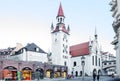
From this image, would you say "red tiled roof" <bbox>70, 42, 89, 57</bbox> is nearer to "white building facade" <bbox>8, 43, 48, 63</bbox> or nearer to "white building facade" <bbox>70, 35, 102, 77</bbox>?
"white building facade" <bbox>70, 35, 102, 77</bbox>

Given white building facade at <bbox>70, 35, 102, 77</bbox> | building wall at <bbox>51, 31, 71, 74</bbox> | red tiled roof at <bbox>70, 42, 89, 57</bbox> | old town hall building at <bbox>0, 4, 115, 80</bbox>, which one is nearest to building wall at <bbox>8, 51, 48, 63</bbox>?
old town hall building at <bbox>0, 4, 115, 80</bbox>

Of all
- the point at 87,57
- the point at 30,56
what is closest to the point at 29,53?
the point at 30,56

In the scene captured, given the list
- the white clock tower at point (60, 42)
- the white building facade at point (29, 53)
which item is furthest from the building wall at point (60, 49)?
the white building facade at point (29, 53)

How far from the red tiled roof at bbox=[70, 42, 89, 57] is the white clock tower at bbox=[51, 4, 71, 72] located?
303 inches

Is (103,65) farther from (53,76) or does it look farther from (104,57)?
(53,76)

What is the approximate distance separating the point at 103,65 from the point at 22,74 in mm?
58937

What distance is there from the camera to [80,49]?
398ft

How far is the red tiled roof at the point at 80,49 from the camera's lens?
119m

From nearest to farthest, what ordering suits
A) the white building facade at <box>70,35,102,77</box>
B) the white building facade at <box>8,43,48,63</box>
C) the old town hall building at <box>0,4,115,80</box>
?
the old town hall building at <box>0,4,115,80</box> → the white building facade at <box>8,43,48,63</box> → the white building facade at <box>70,35,102,77</box>

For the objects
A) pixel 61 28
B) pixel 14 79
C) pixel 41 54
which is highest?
pixel 61 28

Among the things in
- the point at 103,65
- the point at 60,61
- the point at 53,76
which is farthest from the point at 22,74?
the point at 103,65

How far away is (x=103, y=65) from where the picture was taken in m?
127

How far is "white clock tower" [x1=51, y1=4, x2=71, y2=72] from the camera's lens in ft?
357

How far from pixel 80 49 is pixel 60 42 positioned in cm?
1462
